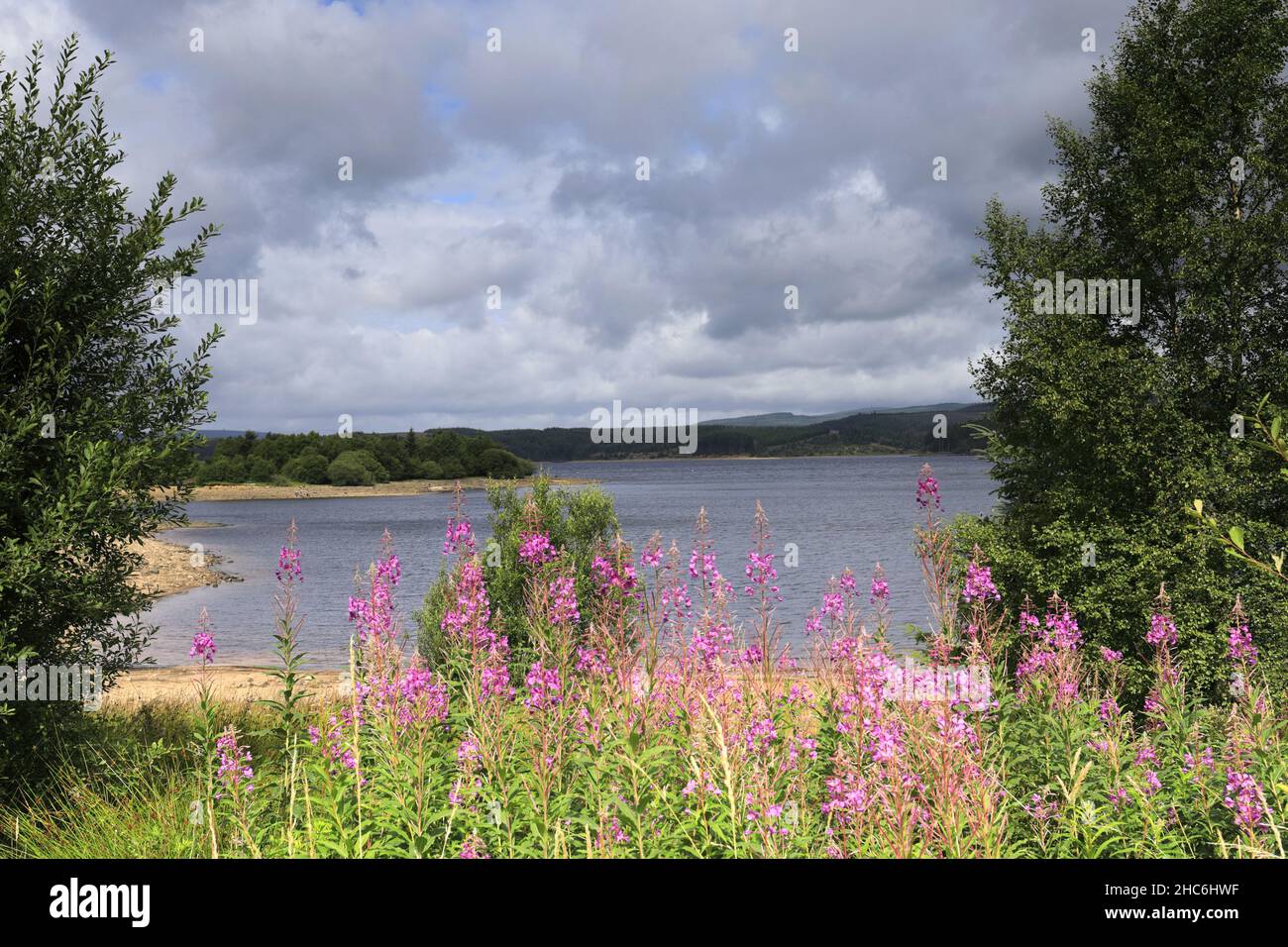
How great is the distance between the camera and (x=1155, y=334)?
933 inches

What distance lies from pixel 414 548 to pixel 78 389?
198 ft

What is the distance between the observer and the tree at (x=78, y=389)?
7793mm

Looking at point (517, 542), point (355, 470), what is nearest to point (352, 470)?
point (355, 470)

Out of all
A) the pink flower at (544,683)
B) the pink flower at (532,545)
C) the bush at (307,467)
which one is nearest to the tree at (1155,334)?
the pink flower at (532,545)

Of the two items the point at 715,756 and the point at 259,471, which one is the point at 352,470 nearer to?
the point at 259,471

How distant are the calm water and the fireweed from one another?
2.35 meters

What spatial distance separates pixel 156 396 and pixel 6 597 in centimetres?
229

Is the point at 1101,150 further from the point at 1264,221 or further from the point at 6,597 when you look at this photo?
the point at 6,597

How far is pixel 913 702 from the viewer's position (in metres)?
4.53

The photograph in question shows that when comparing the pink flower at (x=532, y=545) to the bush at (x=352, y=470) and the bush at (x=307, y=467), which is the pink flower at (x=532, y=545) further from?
the bush at (x=307, y=467)

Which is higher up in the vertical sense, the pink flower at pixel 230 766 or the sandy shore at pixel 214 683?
the pink flower at pixel 230 766

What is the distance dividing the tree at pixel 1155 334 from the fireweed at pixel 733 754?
50.7 ft

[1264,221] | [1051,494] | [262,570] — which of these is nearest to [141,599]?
[1051,494]

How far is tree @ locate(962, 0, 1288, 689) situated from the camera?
811 inches
